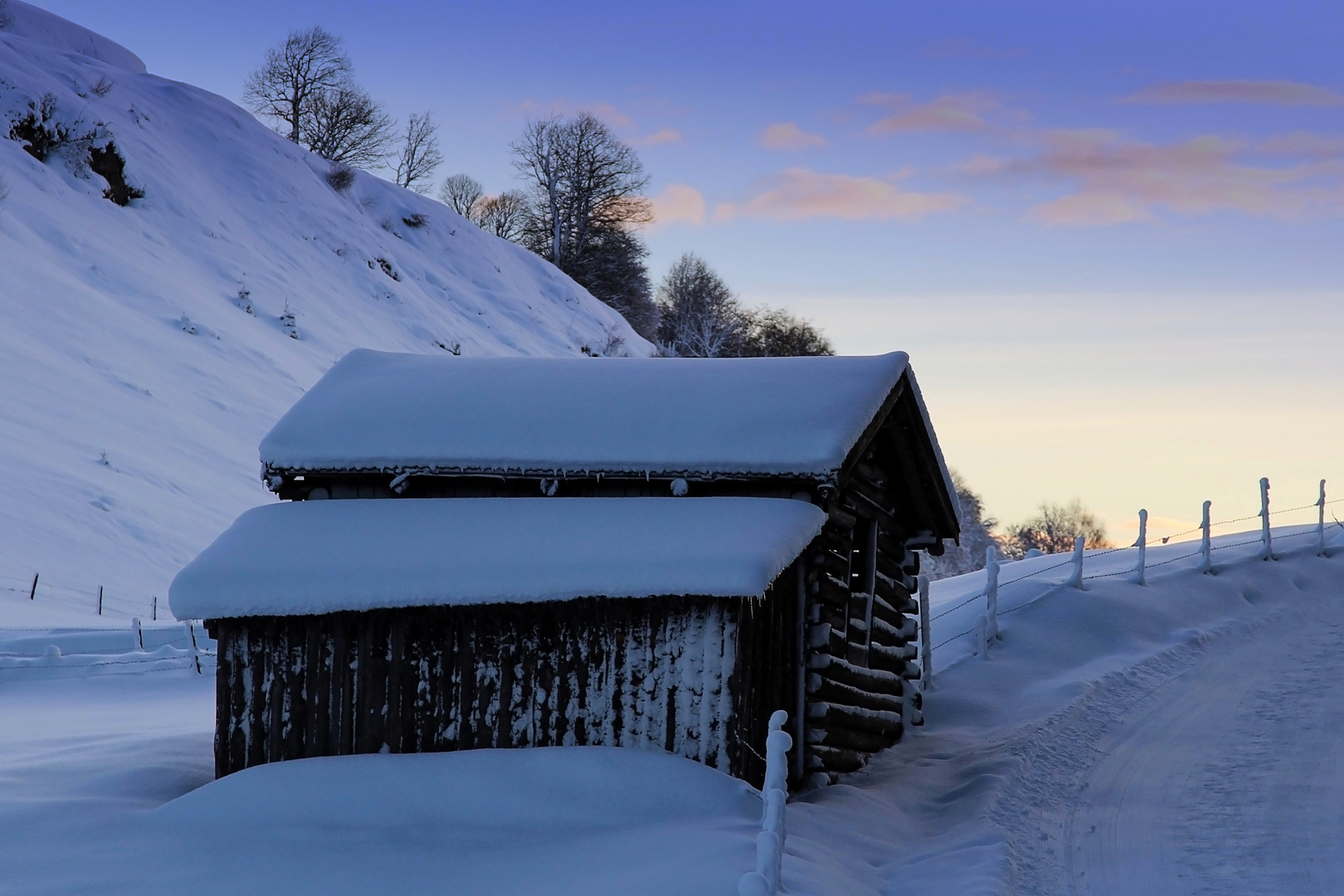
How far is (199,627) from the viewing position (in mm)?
18656

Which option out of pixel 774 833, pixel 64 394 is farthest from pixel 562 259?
pixel 774 833

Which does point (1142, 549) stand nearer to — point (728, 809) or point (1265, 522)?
point (1265, 522)

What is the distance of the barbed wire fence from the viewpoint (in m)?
16.2

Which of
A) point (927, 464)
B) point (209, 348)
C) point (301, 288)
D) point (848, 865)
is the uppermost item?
point (301, 288)

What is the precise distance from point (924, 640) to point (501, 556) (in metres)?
7.27

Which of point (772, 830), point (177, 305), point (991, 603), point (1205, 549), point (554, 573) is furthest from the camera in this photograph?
point (177, 305)

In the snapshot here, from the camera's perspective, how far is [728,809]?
354 inches

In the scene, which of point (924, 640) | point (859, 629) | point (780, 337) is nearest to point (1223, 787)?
point (859, 629)

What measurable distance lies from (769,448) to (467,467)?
2730 millimetres

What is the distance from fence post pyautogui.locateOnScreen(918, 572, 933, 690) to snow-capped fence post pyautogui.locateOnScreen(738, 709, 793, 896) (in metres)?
7.19

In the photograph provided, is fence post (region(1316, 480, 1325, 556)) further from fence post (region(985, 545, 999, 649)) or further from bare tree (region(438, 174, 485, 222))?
bare tree (region(438, 174, 485, 222))

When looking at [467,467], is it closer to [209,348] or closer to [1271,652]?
[1271,652]

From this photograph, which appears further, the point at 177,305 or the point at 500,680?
the point at 177,305

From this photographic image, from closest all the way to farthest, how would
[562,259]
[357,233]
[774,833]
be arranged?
[774,833] → [357,233] → [562,259]
